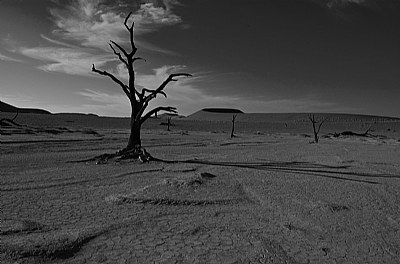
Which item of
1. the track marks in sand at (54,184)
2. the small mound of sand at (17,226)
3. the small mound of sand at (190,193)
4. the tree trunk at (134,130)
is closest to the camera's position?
the small mound of sand at (17,226)

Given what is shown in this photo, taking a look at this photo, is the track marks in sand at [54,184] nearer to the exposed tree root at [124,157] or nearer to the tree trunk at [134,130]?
the exposed tree root at [124,157]

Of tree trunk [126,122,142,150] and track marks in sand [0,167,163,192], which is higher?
tree trunk [126,122,142,150]

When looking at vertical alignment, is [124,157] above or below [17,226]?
above

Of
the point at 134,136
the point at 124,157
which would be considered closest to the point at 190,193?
the point at 124,157

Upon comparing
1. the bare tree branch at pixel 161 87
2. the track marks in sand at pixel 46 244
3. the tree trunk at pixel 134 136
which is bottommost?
the track marks in sand at pixel 46 244

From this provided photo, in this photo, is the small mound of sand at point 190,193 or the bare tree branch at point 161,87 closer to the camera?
the small mound of sand at point 190,193

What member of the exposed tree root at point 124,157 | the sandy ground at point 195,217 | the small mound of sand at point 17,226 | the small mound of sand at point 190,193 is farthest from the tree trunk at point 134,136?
the small mound of sand at point 17,226

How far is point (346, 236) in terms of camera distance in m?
3.58

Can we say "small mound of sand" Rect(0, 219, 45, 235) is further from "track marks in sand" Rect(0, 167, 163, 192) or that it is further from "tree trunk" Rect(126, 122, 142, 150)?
"tree trunk" Rect(126, 122, 142, 150)

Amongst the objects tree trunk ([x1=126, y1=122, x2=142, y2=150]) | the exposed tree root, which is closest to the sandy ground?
the exposed tree root

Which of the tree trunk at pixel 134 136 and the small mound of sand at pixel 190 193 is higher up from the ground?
the tree trunk at pixel 134 136

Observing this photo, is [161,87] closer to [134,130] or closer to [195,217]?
[134,130]

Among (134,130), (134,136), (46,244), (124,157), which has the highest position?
(134,130)

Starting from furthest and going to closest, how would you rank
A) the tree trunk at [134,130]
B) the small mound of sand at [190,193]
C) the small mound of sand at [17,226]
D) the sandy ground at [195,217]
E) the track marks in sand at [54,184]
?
the tree trunk at [134,130] → the track marks in sand at [54,184] → the small mound of sand at [190,193] → the small mound of sand at [17,226] → the sandy ground at [195,217]
